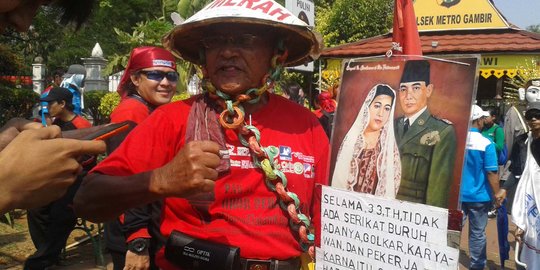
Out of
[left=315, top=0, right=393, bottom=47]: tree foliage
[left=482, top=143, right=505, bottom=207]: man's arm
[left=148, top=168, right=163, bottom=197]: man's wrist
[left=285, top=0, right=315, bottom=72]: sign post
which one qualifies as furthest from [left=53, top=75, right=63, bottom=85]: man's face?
[left=315, top=0, right=393, bottom=47]: tree foliage

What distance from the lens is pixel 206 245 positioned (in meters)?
2.35

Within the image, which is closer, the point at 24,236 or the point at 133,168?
the point at 133,168

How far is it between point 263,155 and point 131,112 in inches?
67.6

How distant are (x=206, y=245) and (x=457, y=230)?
3.21 ft

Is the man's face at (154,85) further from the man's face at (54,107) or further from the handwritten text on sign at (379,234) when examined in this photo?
the handwritten text on sign at (379,234)

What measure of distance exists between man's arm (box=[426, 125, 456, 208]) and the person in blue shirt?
13.7 ft

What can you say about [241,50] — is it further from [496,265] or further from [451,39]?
[451,39]

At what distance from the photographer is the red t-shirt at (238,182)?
2377 millimetres

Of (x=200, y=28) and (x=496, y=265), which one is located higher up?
(x=200, y=28)

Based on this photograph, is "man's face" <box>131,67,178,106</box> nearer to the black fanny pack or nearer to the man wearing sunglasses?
the man wearing sunglasses

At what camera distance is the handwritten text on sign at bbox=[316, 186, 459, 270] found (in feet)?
6.59

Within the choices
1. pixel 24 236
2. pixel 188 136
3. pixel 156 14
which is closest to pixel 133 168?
pixel 188 136

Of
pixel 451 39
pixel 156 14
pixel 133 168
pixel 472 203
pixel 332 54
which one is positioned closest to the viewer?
pixel 133 168

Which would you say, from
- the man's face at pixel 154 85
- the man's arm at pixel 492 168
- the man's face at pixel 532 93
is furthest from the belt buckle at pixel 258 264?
the man's face at pixel 532 93
